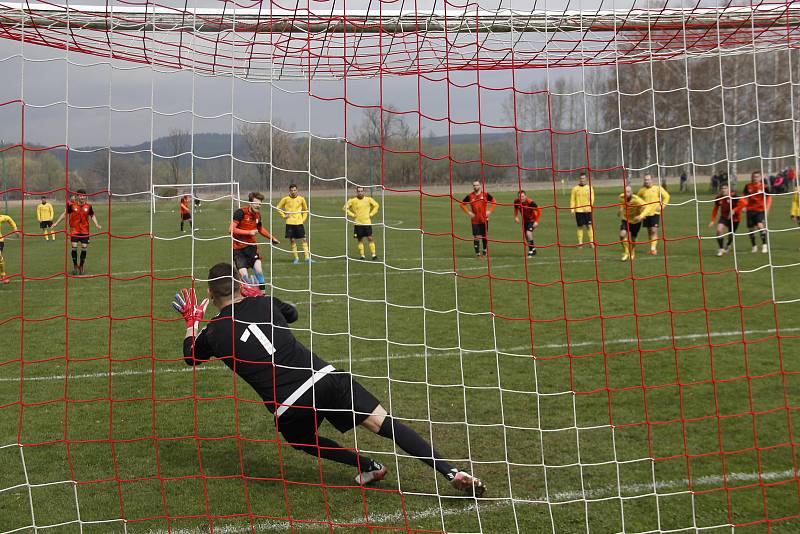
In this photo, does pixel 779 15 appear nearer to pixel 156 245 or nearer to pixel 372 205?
pixel 372 205

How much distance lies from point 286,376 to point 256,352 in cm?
25

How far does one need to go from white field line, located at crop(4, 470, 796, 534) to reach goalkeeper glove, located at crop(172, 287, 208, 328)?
133 centimetres

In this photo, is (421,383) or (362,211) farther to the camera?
(362,211)

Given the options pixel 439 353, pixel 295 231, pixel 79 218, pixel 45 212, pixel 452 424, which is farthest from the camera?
pixel 45 212

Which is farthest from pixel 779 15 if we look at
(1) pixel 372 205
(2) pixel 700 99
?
(1) pixel 372 205

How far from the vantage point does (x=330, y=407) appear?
4723 millimetres

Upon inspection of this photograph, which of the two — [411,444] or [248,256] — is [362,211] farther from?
[411,444]

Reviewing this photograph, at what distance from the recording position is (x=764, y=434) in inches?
218

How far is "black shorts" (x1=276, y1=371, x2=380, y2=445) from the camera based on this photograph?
4.68 meters

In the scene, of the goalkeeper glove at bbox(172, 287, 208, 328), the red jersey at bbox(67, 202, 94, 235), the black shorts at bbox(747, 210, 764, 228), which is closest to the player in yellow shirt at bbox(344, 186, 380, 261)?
the red jersey at bbox(67, 202, 94, 235)

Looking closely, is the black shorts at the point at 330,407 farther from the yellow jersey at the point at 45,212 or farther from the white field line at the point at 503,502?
the yellow jersey at the point at 45,212

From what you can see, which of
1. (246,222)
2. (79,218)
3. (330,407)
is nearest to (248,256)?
(246,222)

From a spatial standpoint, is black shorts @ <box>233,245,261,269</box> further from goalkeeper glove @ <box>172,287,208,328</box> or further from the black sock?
the black sock

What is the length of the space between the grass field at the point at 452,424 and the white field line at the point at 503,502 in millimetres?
16
